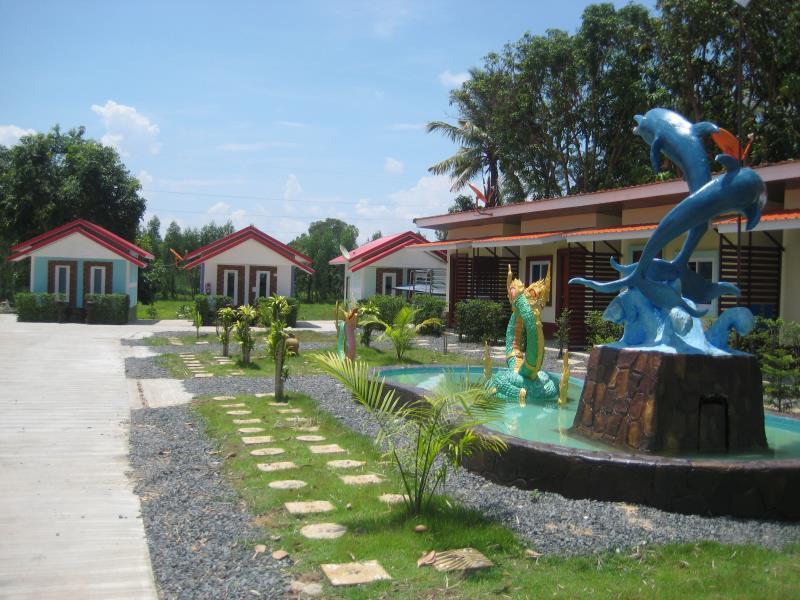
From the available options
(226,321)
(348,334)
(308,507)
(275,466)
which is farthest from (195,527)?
(226,321)

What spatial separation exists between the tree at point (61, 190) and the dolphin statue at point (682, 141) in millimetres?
31609

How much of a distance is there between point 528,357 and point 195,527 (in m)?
5.49

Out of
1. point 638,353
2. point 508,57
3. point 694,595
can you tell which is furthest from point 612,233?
point 508,57

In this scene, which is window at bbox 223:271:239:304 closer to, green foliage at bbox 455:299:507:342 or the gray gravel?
green foliage at bbox 455:299:507:342

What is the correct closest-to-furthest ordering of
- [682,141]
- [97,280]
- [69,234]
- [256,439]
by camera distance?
[682,141], [256,439], [69,234], [97,280]

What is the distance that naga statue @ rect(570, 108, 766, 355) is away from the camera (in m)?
6.45

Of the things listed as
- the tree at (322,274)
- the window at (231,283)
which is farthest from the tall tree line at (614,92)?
the tree at (322,274)

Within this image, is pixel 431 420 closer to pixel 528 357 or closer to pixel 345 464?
pixel 345 464

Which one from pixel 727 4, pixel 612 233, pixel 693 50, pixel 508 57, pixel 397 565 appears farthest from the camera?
pixel 508 57

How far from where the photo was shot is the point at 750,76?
23312 mm

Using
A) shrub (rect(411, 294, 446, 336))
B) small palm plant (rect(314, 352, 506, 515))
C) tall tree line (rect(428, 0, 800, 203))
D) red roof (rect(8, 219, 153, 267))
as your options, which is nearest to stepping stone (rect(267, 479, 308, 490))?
small palm plant (rect(314, 352, 506, 515))

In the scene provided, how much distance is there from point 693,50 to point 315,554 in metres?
24.1

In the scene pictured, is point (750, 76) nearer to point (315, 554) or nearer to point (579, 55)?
point (579, 55)

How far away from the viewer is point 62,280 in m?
27.4
